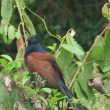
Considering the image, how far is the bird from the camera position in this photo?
3.98 metres

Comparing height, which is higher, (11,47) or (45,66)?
(45,66)

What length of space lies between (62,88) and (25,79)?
0.31 meters

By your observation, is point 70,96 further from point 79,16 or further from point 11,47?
point 79,16

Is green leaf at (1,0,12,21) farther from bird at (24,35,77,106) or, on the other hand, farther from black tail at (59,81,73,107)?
black tail at (59,81,73,107)

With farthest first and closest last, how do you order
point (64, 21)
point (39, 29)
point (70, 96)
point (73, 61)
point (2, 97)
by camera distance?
point (64, 21) → point (39, 29) → point (73, 61) → point (70, 96) → point (2, 97)

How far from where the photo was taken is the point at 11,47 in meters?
8.49

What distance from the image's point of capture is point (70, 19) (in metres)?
9.01

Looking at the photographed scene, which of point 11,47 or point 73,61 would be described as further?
point 11,47

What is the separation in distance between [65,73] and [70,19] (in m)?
4.93

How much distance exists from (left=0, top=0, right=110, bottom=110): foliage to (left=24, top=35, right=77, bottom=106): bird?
31mm

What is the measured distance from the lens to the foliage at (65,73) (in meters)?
3.58

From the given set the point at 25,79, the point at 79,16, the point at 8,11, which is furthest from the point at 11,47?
the point at 25,79

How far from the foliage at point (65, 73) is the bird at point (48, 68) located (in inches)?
1.2

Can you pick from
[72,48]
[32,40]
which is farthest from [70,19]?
[72,48]
